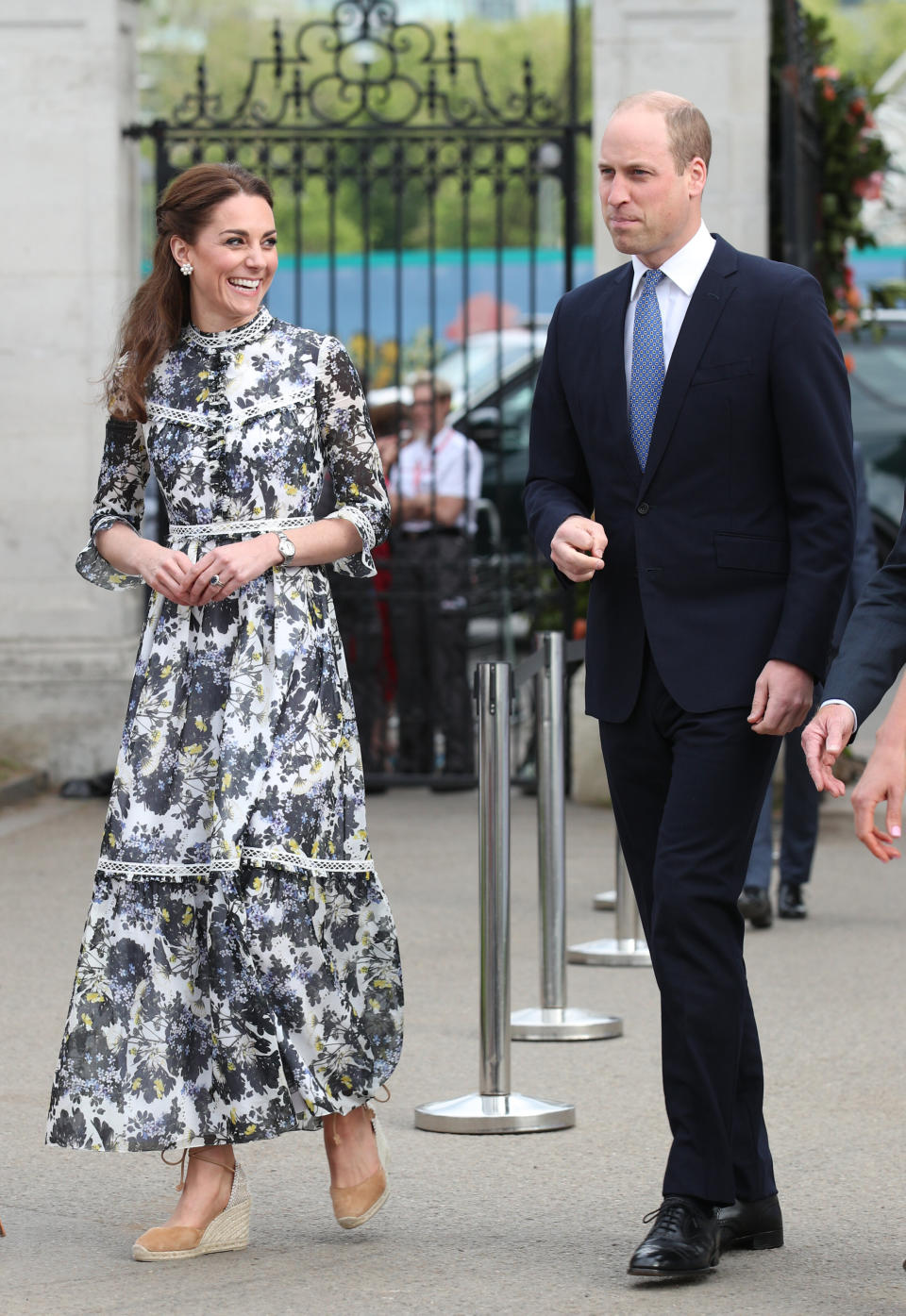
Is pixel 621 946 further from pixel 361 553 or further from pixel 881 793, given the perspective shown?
pixel 881 793

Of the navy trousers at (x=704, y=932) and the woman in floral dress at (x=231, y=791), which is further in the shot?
the woman in floral dress at (x=231, y=791)

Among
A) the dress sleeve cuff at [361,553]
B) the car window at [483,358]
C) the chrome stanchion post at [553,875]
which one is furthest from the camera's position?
the car window at [483,358]

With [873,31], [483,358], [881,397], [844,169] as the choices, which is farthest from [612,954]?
[873,31]

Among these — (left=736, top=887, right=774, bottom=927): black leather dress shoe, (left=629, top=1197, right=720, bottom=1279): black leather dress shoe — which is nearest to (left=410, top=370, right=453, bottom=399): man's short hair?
(left=736, top=887, right=774, bottom=927): black leather dress shoe

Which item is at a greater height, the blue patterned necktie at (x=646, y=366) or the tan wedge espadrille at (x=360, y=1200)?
the blue patterned necktie at (x=646, y=366)

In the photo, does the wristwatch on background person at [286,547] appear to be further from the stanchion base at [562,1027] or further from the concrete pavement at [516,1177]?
the stanchion base at [562,1027]

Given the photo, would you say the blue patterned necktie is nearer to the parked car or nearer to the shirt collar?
the shirt collar

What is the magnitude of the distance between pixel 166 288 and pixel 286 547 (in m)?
0.57

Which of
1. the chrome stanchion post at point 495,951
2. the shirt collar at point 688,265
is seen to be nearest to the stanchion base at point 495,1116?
the chrome stanchion post at point 495,951

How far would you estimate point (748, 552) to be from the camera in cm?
384

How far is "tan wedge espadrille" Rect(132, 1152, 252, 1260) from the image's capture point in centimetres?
397

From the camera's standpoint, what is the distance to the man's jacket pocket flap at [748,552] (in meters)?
3.84

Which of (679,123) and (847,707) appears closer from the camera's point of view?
(847,707)

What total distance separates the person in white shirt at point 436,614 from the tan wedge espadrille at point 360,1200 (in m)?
Result: 6.47
